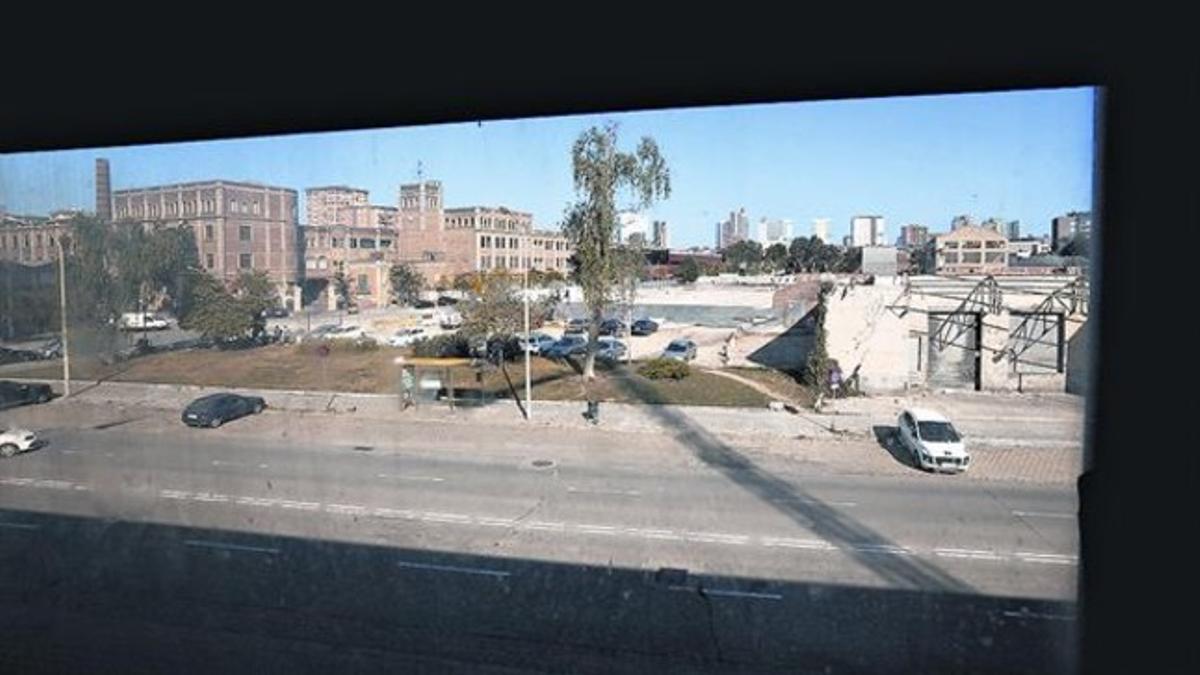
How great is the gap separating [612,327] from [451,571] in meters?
1.72

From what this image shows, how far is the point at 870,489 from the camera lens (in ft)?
11.7

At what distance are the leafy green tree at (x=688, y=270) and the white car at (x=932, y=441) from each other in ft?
3.81

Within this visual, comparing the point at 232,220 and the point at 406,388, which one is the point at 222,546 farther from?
the point at 232,220

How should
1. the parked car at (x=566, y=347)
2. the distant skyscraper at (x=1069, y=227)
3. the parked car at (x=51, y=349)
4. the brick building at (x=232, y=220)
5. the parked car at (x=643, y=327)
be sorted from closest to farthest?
the distant skyscraper at (x=1069, y=227) → the brick building at (x=232, y=220) → the parked car at (x=51, y=349) → the parked car at (x=566, y=347) → the parked car at (x=643, y=327)

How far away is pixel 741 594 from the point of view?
9.78 feet

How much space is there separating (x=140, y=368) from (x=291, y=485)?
74 centimetres

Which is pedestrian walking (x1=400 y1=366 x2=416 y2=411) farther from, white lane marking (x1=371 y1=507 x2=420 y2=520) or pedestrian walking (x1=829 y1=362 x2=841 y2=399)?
pedestrian walking (x1=829 y1=362 x2=841 y2=399)

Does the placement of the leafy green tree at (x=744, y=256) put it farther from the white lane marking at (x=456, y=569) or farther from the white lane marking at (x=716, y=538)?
the white lane marking at (x=456, y=569)

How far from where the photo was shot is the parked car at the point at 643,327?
14.6 ft

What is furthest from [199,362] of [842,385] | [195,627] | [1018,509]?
[1018,509]

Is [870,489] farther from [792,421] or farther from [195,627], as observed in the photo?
[195,627]

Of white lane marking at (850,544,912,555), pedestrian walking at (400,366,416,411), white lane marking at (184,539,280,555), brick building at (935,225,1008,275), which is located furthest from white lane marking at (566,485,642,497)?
brick building at (935,225,1008,275)

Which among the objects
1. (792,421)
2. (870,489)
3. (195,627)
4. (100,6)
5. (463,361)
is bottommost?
(195,627)

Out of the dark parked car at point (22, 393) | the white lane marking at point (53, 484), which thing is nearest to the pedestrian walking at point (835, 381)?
the white lane marking at point (53, 484)
